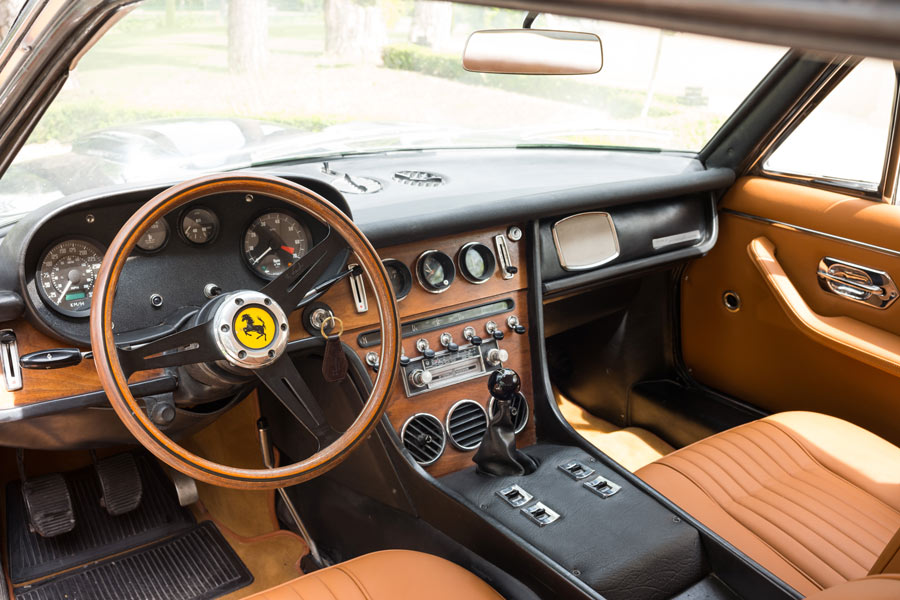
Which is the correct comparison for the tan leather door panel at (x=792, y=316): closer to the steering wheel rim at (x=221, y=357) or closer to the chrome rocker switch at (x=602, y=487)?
the chrome rocker switch at (x=602, y=487)

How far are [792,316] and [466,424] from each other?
3.68 feet

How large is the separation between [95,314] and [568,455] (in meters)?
1.40

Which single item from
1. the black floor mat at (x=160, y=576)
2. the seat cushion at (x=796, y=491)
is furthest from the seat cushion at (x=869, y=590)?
the black floor mat at (x=160, y=576)

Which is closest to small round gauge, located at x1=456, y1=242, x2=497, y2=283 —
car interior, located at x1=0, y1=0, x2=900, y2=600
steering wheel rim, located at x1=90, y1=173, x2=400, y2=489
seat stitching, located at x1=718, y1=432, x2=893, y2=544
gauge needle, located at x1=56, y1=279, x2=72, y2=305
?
car interior, located at x1=0, y1=0, x2=900, y2=600

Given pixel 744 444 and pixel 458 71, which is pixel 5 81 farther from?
pixel 458 71

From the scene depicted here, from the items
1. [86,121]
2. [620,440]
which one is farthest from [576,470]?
[86,121]

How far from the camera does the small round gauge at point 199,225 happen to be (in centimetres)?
189

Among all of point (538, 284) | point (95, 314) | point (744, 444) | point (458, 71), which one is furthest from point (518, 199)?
point (458, 71)

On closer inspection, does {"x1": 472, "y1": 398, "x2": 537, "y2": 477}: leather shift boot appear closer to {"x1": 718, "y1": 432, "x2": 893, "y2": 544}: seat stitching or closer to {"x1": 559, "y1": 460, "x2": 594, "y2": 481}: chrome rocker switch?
{"x1": 559, "y1": 460, "x2": 594, "y2": 481}: chrome rocker switch

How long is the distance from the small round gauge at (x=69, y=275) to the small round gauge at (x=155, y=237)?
0.10m

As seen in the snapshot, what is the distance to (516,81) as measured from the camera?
564cm

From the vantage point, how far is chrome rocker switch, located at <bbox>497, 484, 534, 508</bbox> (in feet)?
6.84

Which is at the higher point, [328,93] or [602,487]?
[328,93]

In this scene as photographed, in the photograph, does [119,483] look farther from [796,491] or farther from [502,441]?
[796,491]
